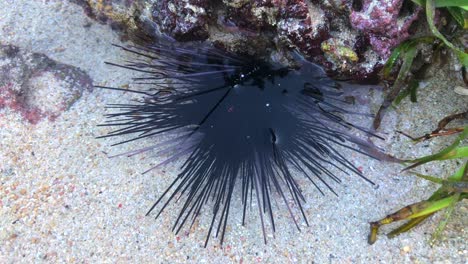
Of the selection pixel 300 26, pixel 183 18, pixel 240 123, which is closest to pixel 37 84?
pixel 183 18

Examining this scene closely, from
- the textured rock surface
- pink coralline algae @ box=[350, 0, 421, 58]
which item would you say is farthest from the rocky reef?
the textured rock surface

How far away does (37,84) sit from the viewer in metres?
2.60

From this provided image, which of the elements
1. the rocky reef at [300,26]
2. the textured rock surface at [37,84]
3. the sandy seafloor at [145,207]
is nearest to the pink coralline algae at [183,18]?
the rocky reef at [300,26]

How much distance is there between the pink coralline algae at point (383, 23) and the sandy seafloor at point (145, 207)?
40 centimetres

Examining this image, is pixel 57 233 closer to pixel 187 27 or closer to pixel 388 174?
pixel 187 27

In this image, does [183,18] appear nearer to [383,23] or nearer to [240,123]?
[240,123]

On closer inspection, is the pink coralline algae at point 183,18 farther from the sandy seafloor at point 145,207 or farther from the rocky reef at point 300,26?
the sandy seafloor at point 145,207

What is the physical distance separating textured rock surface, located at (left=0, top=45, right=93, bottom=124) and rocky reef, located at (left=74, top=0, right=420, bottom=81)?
1.88 ft

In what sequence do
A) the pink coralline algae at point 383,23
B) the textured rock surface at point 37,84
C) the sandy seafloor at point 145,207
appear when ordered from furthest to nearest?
the textured rock surface at point 37,84, the sandy seafloor at point 145,207, the pink coralline algae at point 383,23

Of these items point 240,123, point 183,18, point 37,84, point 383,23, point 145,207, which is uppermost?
point 383,23

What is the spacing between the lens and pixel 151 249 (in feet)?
6.99

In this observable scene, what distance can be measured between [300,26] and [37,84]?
1.59 metres

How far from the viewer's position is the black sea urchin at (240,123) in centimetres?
209

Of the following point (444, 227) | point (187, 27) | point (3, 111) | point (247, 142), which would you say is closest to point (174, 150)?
point (247, 142)
